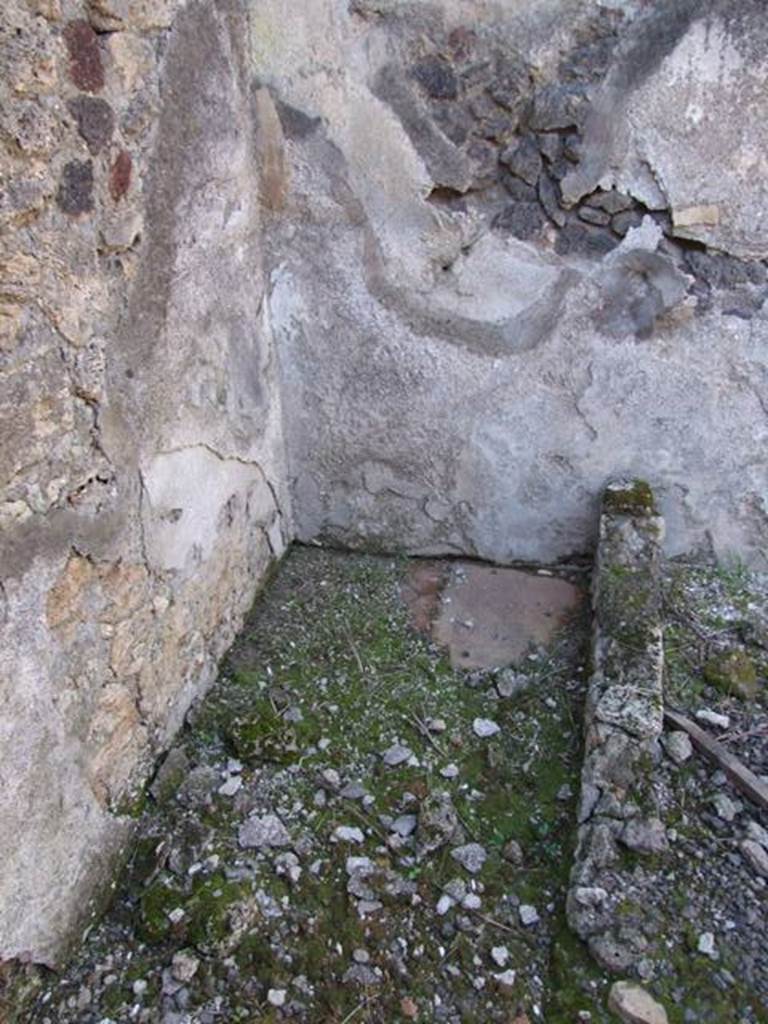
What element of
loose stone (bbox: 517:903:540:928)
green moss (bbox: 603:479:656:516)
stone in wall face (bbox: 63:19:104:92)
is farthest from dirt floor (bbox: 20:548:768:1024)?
stone in wall face (bbox: 63:19:104:92)

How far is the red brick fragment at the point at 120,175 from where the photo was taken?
5.42ft

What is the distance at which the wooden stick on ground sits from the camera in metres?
1.94

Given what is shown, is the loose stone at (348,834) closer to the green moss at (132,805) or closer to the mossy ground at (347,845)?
the mossy ground at (347,845)

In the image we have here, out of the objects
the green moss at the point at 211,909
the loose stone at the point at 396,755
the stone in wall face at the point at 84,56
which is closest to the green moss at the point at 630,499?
the loose stone at the point at 396,755

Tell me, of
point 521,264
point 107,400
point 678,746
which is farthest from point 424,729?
point 521,264

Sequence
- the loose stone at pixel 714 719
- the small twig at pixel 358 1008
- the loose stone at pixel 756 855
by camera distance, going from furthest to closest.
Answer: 1. the loose stone at pixel 714 719
2. the loose stone at pixel 756 855
3. the small twig at pixel 358 1008

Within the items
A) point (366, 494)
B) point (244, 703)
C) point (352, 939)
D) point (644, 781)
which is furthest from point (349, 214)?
point (352, 939)

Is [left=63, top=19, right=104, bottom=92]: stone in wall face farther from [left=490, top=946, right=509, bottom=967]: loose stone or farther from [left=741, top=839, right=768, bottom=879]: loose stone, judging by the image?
[left=741, top=839, right=768, bottom=879]: loose stone

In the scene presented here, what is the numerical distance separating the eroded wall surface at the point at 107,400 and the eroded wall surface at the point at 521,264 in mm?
252

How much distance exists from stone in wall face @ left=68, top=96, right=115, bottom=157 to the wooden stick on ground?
167cm

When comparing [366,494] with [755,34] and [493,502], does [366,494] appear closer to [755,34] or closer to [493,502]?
[493,502]

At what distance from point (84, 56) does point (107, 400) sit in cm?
57

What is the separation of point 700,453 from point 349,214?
1.10m

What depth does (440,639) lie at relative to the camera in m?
2.46
